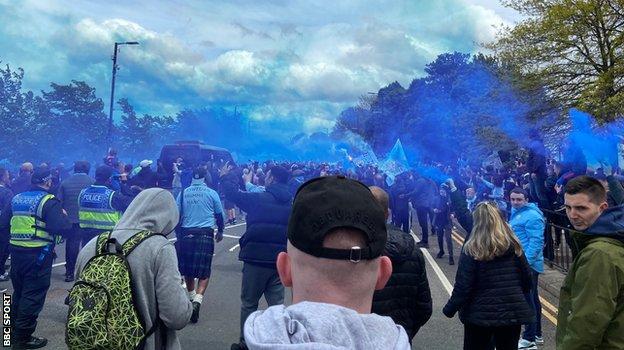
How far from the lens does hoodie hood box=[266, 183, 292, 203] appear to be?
5551mm

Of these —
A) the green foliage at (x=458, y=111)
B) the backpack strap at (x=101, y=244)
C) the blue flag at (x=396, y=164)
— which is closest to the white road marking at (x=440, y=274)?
the backpack strap at (x=101, y=244)

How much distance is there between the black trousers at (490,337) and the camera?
173 inches

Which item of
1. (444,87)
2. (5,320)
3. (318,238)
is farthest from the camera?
(444,87)

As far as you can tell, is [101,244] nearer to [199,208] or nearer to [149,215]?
[149,215]

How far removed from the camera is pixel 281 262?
1.57 meters

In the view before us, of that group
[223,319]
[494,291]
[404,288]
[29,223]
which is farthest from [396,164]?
[404,288]

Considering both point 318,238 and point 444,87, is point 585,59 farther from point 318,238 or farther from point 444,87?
point 444,87

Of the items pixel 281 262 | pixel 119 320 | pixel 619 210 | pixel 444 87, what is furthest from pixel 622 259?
pixel 444 87

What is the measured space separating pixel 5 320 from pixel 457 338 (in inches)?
194

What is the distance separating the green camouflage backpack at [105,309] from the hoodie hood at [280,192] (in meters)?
2.58

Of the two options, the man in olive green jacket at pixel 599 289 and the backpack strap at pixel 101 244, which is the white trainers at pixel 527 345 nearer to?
the man in olive green jacket at pixel 599 289

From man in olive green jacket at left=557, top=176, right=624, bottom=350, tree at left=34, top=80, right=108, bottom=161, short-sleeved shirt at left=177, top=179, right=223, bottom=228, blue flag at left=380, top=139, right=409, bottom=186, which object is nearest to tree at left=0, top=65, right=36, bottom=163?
tree at left=34, top=80, right=108, bottom=161

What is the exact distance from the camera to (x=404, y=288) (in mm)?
3611

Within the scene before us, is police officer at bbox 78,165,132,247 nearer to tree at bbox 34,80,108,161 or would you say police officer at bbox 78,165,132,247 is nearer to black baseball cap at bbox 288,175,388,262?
black baseball cap at bbox 288,175,388,262
